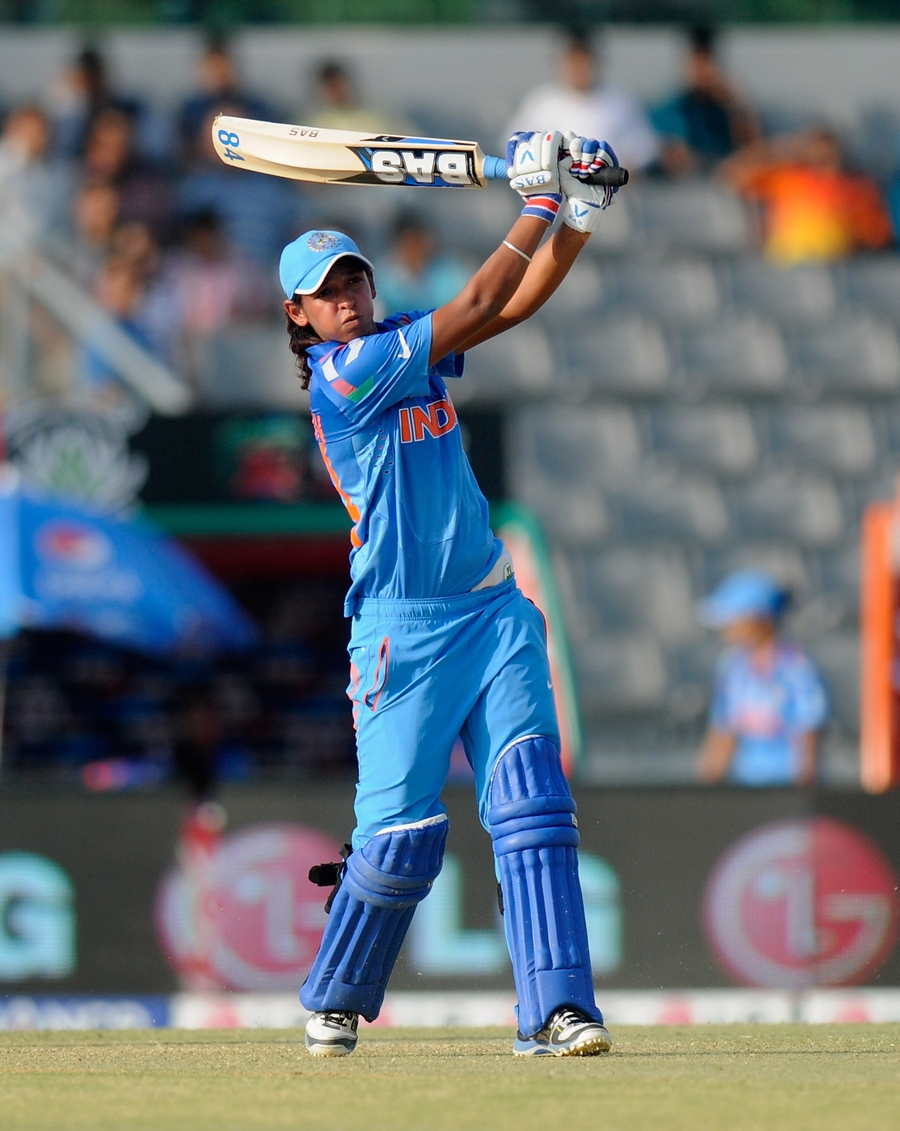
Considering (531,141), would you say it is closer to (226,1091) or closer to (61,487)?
(226,1091)

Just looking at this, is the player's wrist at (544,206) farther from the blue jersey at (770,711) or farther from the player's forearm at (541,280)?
the blue jersey at (770,711)

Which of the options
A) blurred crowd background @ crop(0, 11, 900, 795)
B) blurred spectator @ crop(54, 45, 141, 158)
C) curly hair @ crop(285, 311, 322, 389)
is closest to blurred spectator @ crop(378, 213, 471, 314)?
blurred crowd background @ crop(0, 11, 900, 795)

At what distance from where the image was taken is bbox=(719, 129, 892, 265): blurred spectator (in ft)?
45.4

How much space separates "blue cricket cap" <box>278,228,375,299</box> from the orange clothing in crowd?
9727 mm

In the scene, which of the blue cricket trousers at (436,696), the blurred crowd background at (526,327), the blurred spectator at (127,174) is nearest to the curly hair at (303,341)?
the blue cricket trousers at (436,696)

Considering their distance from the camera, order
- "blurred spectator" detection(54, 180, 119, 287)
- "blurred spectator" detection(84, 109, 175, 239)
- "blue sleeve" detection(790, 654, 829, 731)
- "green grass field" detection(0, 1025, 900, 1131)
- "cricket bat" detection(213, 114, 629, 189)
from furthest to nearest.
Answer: "blurred spectator" detection(84, 109, 175, 239), "blurred spectator" detection(54, 180, 119, 287), "blue sleeve" detection(790, 654, 829, 731), "cricket bat" detection(213, 114, 629, 189), "green grass field" detection(0, 1025, 900, 1131)

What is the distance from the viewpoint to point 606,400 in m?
12.9

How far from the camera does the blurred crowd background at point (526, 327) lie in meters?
11.0

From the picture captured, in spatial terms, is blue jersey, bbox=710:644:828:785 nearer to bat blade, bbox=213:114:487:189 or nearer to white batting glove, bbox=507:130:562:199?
bat blade, bbox=213:114:487:189

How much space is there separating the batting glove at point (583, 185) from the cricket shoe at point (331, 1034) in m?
1.88

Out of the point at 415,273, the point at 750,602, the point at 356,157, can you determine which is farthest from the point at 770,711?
the point at 415,273

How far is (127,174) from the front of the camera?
12.7 m

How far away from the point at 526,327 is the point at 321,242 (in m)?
8.66

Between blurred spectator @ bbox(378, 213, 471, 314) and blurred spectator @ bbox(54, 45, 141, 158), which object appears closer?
blurred spectator @ bbox(378, 213, 471, 314)
